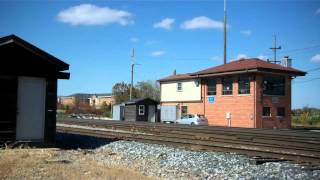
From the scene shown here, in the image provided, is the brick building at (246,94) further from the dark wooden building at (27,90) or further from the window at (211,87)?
the dark wooden building at (27,90)

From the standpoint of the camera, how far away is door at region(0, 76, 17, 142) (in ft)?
54.2

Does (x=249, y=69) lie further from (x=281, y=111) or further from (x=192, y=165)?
(x=192, y=165)

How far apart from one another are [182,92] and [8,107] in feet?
134

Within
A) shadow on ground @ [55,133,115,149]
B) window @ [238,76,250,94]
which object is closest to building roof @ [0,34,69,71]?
shadow on ground @ [55,133,115,149]

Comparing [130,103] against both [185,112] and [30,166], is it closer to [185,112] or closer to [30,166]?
[185,112]

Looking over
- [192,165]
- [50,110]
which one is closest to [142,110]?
[50,110]

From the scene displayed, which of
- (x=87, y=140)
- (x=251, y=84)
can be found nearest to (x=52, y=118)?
(x=87, y=140)

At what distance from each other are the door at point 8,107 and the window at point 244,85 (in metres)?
31.8

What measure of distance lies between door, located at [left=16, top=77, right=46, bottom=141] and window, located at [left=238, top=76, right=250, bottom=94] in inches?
1211

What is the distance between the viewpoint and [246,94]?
149ft

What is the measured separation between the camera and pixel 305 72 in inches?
1908

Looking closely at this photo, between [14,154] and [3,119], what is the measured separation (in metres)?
2.78

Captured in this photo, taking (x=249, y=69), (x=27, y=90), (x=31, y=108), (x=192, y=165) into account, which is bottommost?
(x=192, y=165)

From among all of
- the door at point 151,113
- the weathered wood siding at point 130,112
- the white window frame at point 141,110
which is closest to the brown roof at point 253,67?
the door at point 151,113
